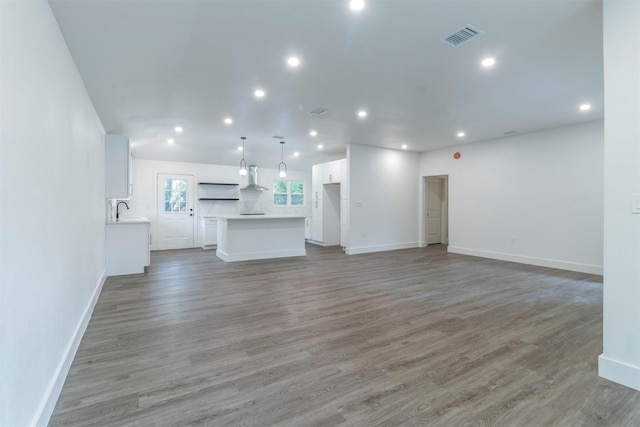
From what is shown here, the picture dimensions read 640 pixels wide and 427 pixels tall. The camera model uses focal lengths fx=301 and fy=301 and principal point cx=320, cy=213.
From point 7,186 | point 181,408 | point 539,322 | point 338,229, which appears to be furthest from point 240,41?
point 338,229

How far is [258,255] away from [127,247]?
251 centimetres

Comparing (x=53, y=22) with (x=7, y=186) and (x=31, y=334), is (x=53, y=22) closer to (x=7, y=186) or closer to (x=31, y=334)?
(x=7, y=186)

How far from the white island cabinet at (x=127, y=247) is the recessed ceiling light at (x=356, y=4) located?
→ 4890 mm

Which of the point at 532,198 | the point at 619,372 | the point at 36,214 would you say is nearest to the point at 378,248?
the point at 532,198

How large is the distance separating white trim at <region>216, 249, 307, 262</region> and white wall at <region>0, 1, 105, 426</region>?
376 centimetres

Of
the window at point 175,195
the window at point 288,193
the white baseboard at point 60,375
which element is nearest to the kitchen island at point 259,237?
the window at point 175,195

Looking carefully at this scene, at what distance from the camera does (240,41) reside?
105 inches

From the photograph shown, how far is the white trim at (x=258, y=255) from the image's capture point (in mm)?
6512

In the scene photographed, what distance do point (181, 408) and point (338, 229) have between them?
762 cm

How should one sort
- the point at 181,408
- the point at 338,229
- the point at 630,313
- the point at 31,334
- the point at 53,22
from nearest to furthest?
1. the point at 31,334
2. the point at 181,408
3. the point at 630,313
4. the point at 53,22
5. the point at 338,229

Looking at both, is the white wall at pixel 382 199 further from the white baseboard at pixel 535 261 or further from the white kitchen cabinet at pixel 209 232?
the white kitchen cabinet at pixel 209 232

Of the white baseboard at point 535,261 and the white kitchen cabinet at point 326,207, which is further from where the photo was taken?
the white kitchen cabinet at point 326,207

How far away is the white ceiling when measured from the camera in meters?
2.27

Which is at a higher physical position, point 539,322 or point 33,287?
point 33,287
